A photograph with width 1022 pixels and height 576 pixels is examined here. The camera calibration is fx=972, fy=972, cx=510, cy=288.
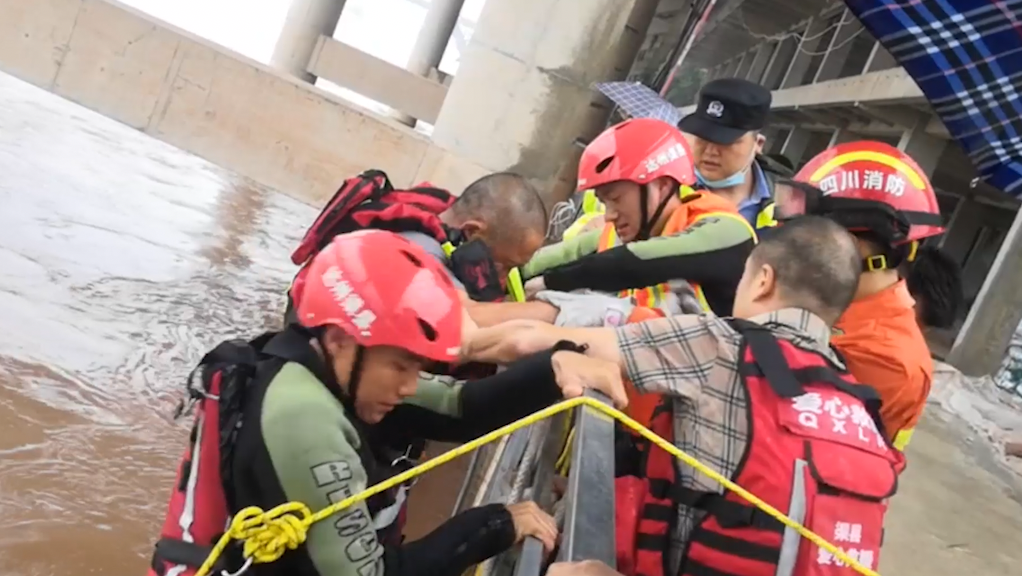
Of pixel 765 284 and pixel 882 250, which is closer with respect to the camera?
pixel 765 284

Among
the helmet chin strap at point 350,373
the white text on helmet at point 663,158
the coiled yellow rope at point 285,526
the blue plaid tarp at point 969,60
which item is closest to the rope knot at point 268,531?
the coiled yellow rope at point 285,526

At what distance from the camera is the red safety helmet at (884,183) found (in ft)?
9.55

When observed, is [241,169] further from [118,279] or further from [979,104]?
[979,104]

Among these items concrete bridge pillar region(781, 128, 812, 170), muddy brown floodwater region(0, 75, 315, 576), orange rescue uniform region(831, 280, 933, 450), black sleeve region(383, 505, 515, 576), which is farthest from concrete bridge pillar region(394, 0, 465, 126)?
black sleeve region(383, 505, 515, 576)

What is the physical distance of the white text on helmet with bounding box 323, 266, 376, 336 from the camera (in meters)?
1.76

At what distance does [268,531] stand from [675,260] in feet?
4.46

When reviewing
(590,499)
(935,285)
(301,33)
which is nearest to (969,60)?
(935,285)

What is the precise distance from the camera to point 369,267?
1.79m

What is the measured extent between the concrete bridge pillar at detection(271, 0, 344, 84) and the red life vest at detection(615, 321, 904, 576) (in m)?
18.7

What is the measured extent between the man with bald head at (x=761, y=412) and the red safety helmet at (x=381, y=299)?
45 cm

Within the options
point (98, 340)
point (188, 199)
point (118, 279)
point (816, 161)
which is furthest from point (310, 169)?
point (816, 161)

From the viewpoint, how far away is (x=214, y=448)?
5.91 feet

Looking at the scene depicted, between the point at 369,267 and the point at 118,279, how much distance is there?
13.0ft

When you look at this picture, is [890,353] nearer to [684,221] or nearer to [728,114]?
[684,221]
